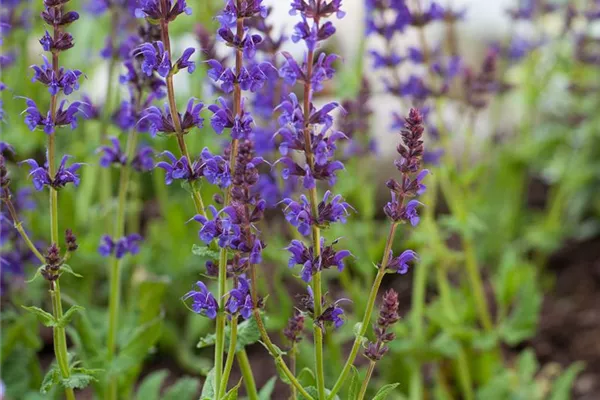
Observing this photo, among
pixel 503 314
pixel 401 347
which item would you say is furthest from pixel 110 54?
pixel 503 314

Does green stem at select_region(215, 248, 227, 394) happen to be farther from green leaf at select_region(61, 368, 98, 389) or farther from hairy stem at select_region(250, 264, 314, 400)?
green leaf at select_region(61, 368, 98, 389)

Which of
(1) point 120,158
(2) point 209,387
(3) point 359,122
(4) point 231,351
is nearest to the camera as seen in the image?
(4) point 231,351

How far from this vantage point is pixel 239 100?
5.93 feet

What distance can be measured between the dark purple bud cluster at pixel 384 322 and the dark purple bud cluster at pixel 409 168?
0.18 metres

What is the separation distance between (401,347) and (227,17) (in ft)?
5.95

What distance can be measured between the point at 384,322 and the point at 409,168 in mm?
367

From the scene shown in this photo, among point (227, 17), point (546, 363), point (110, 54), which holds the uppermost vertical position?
point (227, 17)

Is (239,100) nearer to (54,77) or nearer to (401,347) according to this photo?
(54,77)

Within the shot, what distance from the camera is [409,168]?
176 cm

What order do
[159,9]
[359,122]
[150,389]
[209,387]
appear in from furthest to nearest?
[359,122], [150,389], [209,387], [159,9]

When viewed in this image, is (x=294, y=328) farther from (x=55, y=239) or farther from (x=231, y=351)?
(x=55, y=239)

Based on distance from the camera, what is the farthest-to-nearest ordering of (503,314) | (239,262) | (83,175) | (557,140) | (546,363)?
1. (557,140)
2. (83,175)
3. (546,363)
4. (503,314)
5. (239,262)

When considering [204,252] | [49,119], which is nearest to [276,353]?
[204,252]

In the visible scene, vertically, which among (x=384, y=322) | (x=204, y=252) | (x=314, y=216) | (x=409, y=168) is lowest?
(x=384, y=322)
